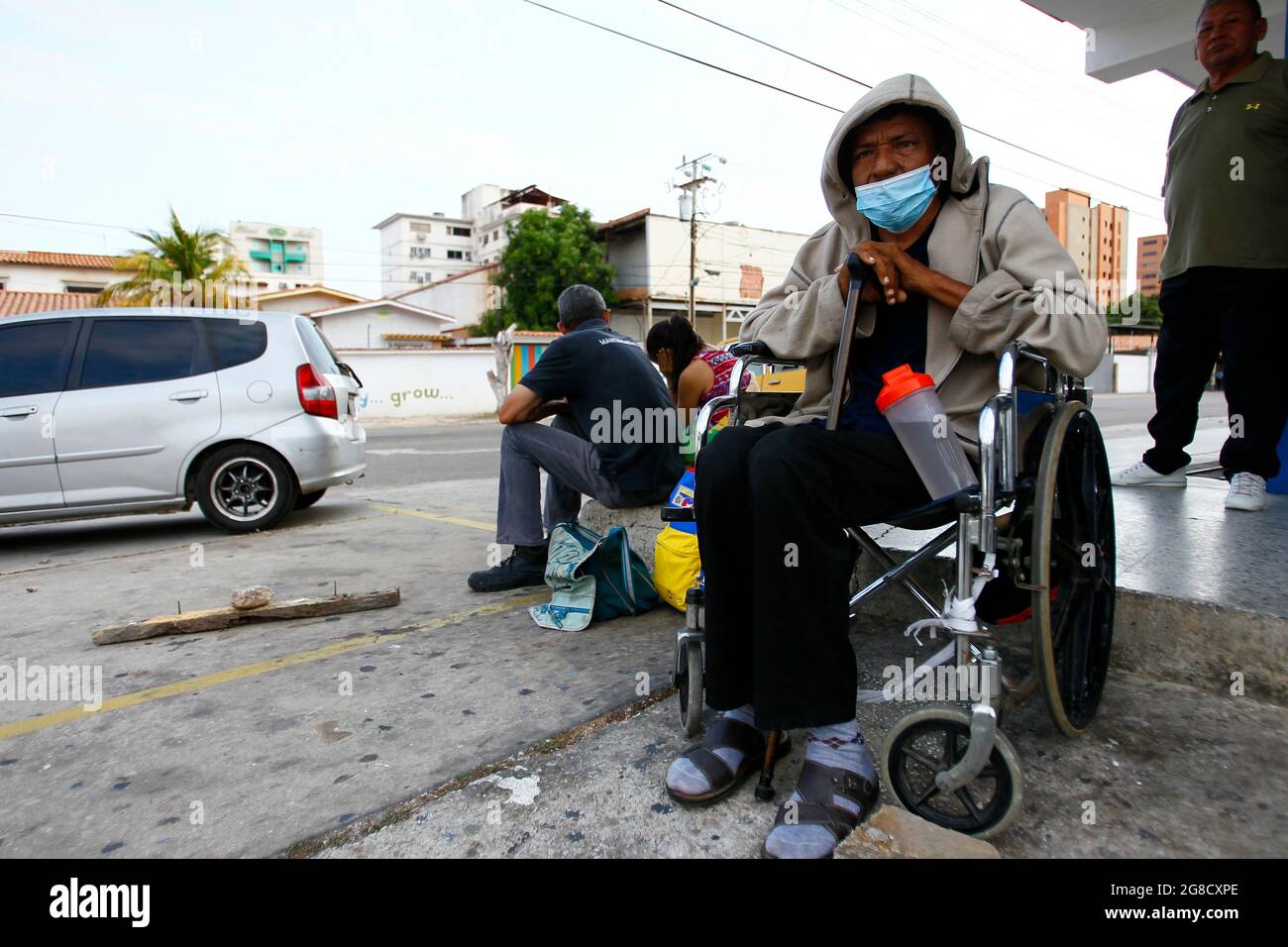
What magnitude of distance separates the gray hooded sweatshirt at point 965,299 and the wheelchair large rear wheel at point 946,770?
A: 2.20 feet

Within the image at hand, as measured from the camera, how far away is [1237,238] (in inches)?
122

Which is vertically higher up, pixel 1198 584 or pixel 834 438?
pixel 834 438

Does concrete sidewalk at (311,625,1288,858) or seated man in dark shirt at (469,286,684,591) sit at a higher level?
Answer: seated man in dark shirt at (469,286,684,591)

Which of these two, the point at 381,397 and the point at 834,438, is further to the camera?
the point at 381,397

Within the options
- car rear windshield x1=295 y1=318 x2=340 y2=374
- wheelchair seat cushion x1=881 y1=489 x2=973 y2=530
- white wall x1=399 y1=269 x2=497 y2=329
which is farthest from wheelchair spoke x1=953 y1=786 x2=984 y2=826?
white wall x1=399 y1=269 x2=497 y2=329

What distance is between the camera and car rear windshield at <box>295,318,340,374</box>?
18.6ft

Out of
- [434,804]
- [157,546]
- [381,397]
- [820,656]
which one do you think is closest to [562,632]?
[434,804]

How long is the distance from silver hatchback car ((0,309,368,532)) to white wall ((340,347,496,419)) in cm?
2061

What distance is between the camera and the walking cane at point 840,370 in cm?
170

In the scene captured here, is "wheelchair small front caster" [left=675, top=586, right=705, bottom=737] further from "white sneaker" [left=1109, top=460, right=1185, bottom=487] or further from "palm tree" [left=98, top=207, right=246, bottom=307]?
"palm tree" [left=98, top=207, right=246, bottom=307]

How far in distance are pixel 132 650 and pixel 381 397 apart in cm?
2494

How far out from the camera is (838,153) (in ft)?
6.90

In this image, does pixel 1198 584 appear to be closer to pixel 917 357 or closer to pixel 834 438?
pixel 917 357
